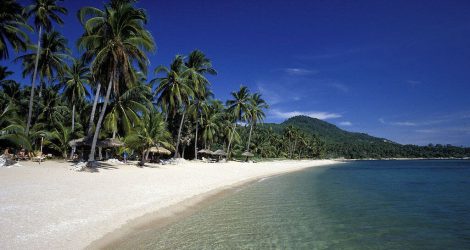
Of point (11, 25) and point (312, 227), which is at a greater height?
point (11, 25)

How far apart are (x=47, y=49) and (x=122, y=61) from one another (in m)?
13.9

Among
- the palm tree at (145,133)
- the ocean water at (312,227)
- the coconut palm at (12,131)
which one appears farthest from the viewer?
the palm tree at (145,133)

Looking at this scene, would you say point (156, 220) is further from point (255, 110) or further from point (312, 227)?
point (255, 110)

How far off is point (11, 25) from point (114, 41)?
26.0ft

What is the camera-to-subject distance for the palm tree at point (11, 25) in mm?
19328

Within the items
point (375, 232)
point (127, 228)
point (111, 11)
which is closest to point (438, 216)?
point (375, 232)

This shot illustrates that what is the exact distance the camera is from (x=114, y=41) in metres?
18.3

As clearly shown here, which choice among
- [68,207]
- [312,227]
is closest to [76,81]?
[68,207]

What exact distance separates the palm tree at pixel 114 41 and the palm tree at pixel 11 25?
15.0 ft

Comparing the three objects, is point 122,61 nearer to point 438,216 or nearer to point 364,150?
point 438,216

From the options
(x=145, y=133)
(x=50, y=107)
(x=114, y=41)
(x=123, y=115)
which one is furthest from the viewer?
(x=50, y=107)

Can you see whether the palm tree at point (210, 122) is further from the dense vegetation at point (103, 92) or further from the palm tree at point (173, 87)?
the palm tree at point (173, 87)

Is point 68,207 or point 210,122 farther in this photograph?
point 210,122

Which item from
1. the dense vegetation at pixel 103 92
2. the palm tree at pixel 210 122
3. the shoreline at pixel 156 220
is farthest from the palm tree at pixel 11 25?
the palm tree at pixel 210 122
